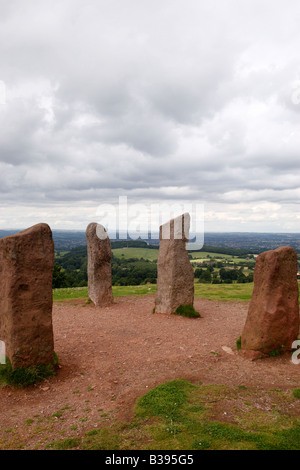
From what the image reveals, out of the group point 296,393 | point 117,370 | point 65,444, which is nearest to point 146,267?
point 117,370

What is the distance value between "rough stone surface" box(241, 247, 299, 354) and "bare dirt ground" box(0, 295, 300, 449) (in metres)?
0.61

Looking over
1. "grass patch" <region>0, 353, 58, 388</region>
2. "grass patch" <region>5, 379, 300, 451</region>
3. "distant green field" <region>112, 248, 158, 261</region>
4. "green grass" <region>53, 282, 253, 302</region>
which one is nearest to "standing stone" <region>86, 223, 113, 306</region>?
"green grass" <region>53, 282, 253, 302</region>

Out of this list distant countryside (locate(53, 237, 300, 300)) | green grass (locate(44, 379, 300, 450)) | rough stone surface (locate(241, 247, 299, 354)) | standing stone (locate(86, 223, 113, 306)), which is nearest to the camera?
green grass (locate(44, 379, 300, 450))

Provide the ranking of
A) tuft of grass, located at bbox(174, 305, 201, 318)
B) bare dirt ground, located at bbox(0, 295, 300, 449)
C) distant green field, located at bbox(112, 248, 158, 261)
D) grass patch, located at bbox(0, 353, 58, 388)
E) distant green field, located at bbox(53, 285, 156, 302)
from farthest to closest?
distant green field, located at bbox(112, 248, 158, 261) < distant green field, located at bbox(53, 285, 156, 302) < tuft of grass, located at bbox(174, 305, 201, 318) < grass patch, located at bbox(0, 353, 58, 388) < bare dirt ground, located at bbox(0, 295, 300, 449)

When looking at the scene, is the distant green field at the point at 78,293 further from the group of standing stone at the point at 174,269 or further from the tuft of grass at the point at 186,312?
the tuft of grass at the point at 186,312

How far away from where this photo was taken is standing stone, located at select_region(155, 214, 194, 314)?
17031 mm

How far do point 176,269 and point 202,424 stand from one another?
1085 cm

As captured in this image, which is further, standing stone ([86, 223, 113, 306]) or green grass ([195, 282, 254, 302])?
green grass ([195, 282, 254, 302])

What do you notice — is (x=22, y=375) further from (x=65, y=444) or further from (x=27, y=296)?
(x=65, y=444)

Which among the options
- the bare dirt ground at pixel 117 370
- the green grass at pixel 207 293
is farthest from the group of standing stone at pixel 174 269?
the green grass at pixel 207 293

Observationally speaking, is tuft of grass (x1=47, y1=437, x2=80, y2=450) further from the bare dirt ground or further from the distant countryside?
the distant countryside
